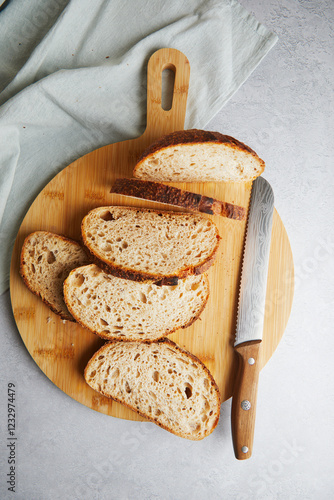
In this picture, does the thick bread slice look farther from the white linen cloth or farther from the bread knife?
the white linen cloth

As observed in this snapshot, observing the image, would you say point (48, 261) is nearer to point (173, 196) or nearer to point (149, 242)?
point (149, 242)

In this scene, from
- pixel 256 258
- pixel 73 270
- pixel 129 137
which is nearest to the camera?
pixel 73 270

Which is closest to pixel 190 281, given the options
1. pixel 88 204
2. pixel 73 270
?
pixel 73 270

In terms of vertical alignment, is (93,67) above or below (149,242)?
above

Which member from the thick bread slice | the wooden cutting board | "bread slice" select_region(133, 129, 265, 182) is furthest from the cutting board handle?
the thick bread slice

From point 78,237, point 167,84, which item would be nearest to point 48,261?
point 78,237

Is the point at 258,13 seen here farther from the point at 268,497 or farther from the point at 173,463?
the point at 268,497
